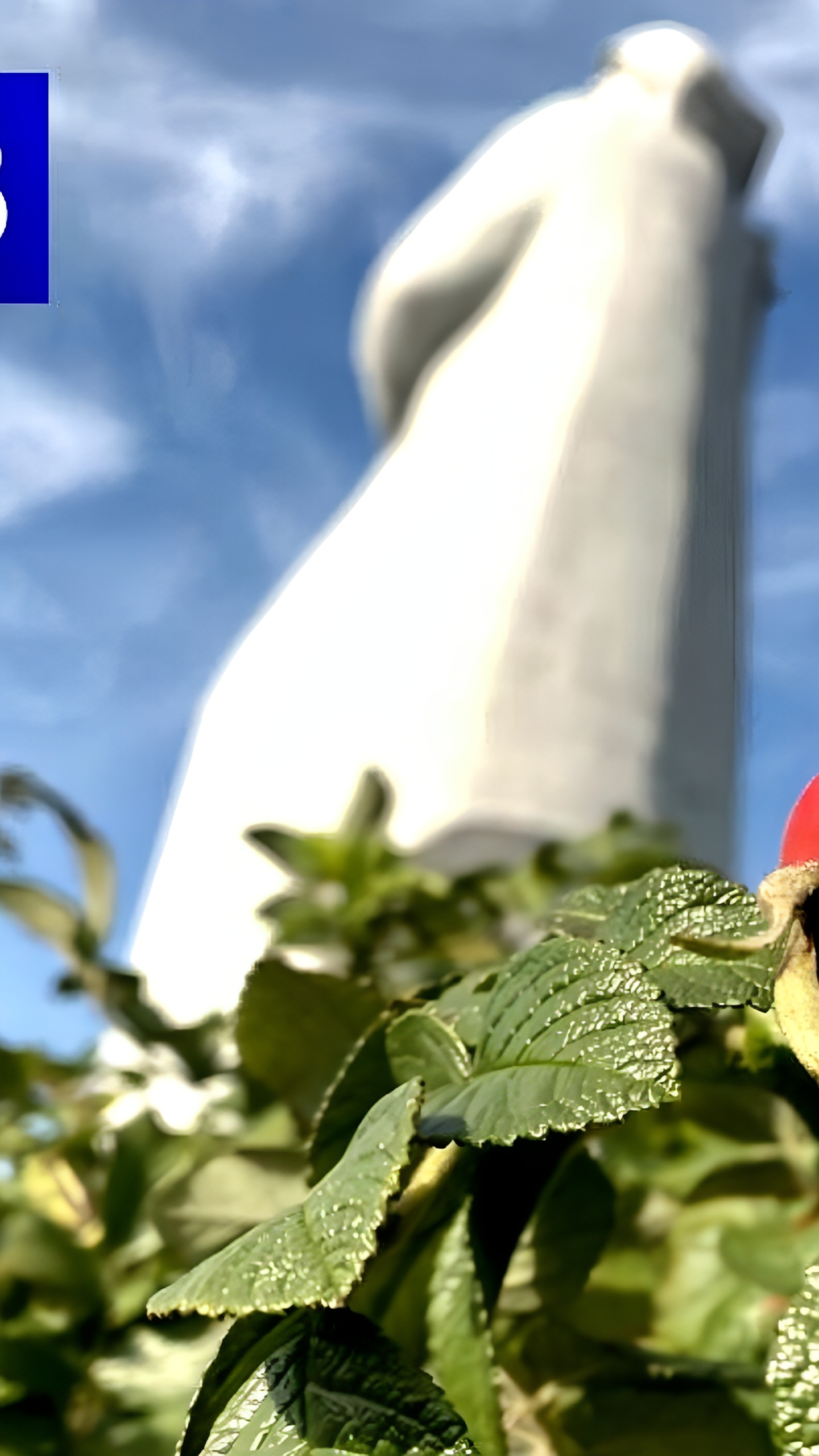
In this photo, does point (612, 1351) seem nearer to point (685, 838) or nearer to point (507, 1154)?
point (507, 1154)

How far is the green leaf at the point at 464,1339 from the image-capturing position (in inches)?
6.8

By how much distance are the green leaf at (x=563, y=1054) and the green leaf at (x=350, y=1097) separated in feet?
0.06

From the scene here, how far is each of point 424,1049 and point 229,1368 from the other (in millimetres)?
50

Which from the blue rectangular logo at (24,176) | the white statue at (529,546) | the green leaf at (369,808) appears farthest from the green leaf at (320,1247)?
the blue rectangular logo at (24,176)

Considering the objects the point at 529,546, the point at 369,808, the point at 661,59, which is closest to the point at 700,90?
the point at 661,59

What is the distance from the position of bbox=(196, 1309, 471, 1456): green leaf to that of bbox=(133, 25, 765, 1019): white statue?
0.80 m

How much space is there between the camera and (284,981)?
245mm

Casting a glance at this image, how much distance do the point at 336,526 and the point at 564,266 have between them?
451 millimetres

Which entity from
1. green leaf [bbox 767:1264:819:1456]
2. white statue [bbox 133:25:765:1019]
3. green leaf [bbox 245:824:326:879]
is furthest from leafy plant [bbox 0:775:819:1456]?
white statue [bbox 133:25:765:1019]

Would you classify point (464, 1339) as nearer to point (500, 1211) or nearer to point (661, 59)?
point (500, 1211)

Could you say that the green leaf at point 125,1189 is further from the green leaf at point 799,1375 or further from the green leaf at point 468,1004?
the green leaf at point 799,1375

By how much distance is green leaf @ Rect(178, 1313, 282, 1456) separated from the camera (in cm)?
15

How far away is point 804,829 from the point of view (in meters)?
0.17

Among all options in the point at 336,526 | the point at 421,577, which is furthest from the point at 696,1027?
the point at 336,526
